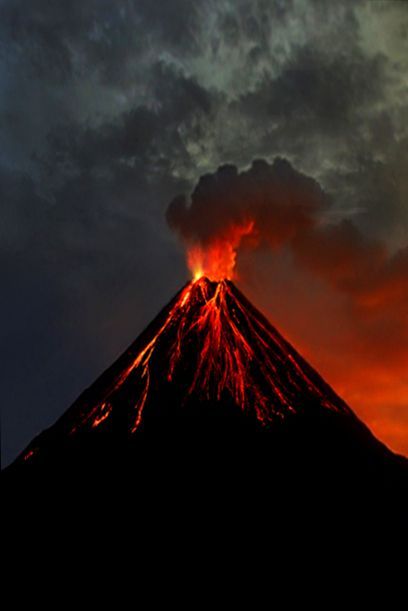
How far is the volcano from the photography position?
57.3 m

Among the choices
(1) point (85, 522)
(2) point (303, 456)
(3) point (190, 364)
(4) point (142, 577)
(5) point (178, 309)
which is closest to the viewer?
(4) point (142, 577)

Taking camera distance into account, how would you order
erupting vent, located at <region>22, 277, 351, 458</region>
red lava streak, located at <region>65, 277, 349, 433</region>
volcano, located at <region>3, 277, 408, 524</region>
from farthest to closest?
red lava streak, located at <region>65, 277, 349, 433</region> < erupting vent, located at <region>22, 277, 351, 458</region> < volcano, located at <region>3, 277, 408, 524</region>

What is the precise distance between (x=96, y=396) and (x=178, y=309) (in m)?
8.18

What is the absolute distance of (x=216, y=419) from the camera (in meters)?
59.3

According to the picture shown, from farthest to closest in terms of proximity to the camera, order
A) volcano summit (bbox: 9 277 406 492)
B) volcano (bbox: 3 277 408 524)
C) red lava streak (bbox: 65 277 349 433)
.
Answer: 1. red lava streak (bbox: 65 277 349 433)
2. volcano summit (bbox: 9 277 406 492)
3. volcano (bbox: 3 277 408 524)

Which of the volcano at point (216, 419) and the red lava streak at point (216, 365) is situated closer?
the volcano at point (216, 419)

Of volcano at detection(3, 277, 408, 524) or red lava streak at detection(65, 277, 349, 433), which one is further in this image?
red lava streak at detection(65, 277, 349, 433)

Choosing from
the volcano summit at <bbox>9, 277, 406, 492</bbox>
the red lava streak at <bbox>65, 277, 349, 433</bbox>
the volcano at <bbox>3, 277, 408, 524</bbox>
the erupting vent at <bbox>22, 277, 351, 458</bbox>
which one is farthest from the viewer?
the red lava streak at <bbox>65, 277, 349, 433</bbox>

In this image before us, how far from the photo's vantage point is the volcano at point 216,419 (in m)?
57.3

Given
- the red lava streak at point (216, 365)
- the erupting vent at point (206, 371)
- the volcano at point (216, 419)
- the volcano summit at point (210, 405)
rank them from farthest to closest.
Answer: the red lava streak at point (216, 365), the erupting vent at point (206, 371), the volcano summit at point (210, 405), the volcano at point (216, 419)

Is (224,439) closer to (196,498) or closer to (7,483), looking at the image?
(196,498)

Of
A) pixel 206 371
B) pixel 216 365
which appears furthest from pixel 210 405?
pixel 216 365

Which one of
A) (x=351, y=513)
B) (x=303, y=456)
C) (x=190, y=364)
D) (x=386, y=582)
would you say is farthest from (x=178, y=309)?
(x=386, y=582)

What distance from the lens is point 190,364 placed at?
2490 inches
